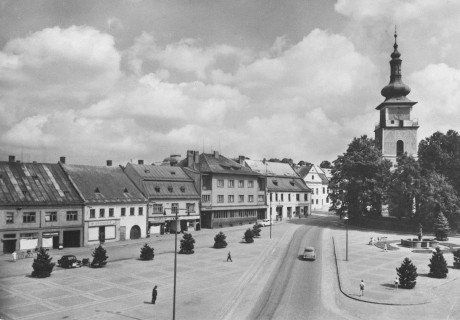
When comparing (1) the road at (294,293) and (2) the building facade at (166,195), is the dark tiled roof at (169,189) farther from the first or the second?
(1) the road at (294,293)

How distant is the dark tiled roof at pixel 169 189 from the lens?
67200 mm

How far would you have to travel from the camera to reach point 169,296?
104 ft

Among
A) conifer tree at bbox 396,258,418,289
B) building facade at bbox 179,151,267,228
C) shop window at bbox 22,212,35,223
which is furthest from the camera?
building facade at bbox 179,151,267,228

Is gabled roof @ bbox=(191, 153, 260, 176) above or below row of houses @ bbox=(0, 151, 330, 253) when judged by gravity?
above

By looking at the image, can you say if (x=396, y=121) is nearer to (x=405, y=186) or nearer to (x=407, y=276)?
(x=405, y=186)

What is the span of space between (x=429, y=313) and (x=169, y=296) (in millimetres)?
19333

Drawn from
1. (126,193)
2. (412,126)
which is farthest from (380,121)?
(126,193)

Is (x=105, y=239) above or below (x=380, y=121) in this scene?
below

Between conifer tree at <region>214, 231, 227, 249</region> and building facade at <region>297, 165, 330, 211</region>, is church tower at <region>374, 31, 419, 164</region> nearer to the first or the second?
building facade at <region>297, 165, 330, 211</region>

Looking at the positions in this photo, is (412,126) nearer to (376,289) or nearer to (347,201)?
(347,201)

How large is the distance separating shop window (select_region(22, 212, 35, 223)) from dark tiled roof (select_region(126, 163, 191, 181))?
19.9m

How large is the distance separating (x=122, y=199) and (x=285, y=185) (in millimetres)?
46691

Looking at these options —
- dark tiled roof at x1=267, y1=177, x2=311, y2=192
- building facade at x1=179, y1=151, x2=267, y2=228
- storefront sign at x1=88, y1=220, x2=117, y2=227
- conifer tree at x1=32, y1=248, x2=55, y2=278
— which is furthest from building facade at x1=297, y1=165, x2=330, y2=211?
conifer tree at x1=32, y1=248, x2=55, y2=278

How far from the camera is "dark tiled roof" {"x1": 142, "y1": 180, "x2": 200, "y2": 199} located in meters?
67.2
